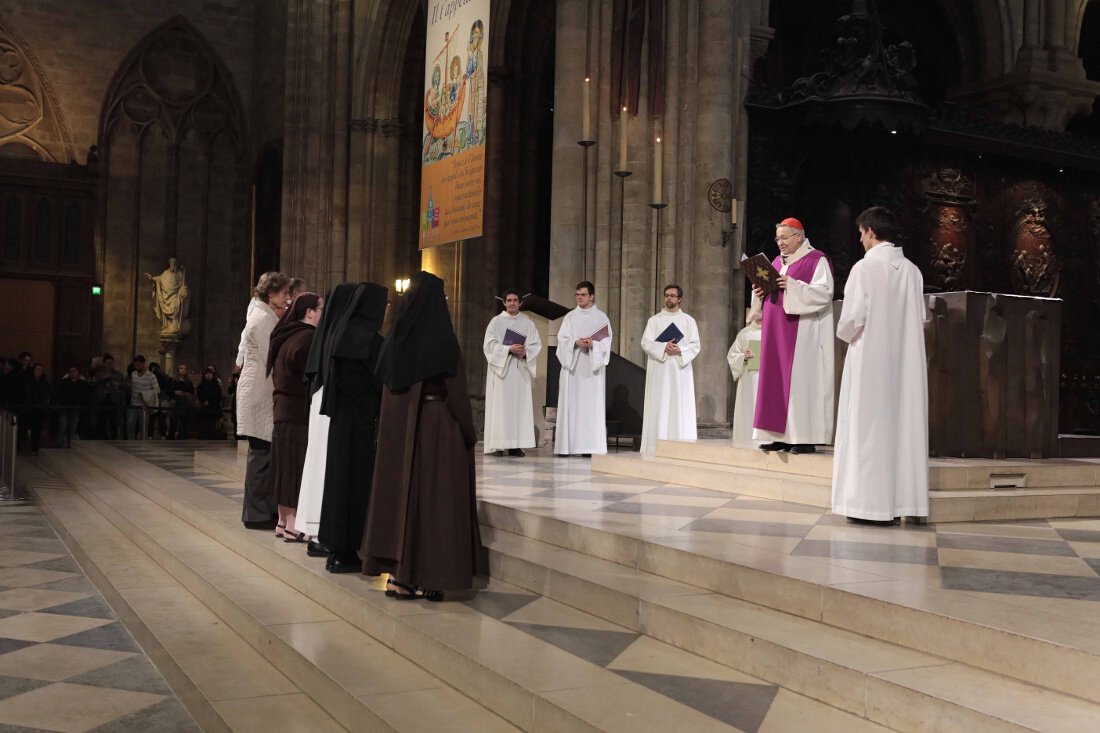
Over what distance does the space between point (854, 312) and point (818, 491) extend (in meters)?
1.27

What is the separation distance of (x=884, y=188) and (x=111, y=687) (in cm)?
1123

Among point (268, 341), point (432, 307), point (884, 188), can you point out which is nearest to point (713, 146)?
point (884, 188)

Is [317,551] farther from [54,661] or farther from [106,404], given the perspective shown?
[106,404]

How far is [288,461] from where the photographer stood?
6.43 metres

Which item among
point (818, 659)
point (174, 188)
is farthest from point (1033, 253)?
point (174, 188)

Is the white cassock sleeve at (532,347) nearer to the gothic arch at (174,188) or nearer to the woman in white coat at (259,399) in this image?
the woman in white coat at (259,399)

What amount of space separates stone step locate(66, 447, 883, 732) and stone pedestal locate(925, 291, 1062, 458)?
3.40 metres

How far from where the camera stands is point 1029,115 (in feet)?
50.4

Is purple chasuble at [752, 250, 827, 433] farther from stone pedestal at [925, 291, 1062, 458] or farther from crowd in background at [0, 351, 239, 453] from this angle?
crowd in background at [0, 351, 239, 453]

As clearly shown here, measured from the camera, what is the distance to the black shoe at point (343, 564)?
216 inches

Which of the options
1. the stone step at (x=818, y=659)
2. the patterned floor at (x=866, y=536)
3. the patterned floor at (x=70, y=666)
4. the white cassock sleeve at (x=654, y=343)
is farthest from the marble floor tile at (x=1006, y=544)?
the white cassock sleeve at (x=654, y=343)

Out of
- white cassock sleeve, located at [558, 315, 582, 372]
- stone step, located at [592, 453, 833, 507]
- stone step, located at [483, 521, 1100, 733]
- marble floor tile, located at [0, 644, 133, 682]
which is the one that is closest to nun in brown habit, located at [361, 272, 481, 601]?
stone step, located at [483, 521, 1100, 733]

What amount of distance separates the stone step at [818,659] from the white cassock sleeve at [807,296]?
2.34m

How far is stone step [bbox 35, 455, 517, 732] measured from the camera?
145 inches
